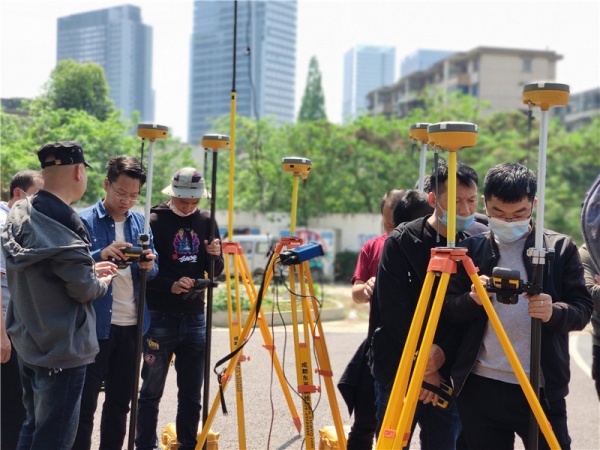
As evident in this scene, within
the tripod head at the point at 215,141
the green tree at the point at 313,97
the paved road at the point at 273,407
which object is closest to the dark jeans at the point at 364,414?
the paved road at the point at 273,407

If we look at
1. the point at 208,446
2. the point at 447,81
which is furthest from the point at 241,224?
the point at 447,81

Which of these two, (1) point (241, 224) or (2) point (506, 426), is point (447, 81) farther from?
(2) point (506, 426)

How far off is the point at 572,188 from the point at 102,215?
30847 mm

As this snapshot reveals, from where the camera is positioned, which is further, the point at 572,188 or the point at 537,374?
the point at 572,188

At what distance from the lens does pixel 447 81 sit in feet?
229

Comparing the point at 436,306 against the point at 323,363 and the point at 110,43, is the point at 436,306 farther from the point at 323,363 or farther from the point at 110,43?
the point at 110,43

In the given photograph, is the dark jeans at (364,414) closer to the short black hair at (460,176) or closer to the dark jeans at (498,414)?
the dark jeans at (498,414)

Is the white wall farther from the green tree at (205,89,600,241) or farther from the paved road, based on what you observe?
the paved road

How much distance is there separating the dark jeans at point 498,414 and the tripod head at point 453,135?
103 cm

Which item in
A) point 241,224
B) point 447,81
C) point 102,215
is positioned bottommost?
point 241,224

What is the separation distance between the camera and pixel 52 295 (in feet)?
11.2

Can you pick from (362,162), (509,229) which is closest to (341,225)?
(362,162)

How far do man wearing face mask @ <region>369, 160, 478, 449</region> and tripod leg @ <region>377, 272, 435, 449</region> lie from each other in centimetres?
40

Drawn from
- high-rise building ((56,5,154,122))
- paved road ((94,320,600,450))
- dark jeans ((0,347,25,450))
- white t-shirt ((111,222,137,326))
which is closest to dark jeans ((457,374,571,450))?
paved road ((94,320,600,450))
